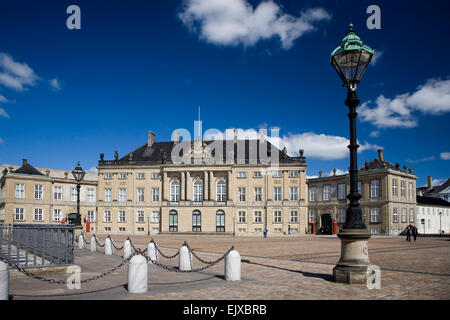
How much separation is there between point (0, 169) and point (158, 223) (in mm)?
29125

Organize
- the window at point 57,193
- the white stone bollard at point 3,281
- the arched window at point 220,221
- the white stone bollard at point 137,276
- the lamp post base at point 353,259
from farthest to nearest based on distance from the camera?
the window at point 57,193 → the arched window at point 220,221 → the lamp post base at point 353,259 → the white stone bollard at point 137,276 → the white stone bollard at point 3,281

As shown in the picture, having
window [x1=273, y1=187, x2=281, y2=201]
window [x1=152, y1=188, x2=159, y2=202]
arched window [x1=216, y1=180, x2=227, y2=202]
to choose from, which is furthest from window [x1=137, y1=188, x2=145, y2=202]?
window [x1=273, y1=187, x2=281, y2=201]

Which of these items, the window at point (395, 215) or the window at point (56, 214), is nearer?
the window at point (395, 215)

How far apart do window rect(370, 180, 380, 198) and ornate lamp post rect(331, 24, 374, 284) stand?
146 ft

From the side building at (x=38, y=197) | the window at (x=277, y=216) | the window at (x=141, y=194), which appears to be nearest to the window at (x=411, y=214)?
the window at (x=277, y=216)

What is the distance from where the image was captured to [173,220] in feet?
190

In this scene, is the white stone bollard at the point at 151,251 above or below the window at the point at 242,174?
below

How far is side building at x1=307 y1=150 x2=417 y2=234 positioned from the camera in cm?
5197

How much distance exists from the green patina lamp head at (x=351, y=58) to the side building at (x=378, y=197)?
40.8 meters

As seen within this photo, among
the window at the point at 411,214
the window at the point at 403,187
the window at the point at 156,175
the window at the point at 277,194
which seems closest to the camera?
the window at the point at 403,187

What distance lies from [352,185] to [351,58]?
12.4ft

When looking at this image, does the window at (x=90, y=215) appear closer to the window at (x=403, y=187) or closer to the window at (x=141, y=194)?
the window at (x=141, y=194)

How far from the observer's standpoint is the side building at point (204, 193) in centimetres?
5662

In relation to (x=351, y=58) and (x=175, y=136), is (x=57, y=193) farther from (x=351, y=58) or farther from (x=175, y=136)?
(x=351, y=58)
